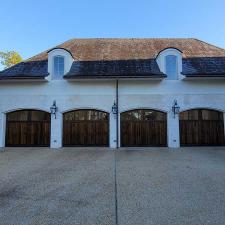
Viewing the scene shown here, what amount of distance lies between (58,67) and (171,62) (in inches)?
267

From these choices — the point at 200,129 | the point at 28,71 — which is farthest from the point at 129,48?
the point at 200,129

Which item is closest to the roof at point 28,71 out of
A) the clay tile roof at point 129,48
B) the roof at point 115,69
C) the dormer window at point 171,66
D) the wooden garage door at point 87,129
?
the clay tile roof at point 129,48

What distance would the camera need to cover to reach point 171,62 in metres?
13.4

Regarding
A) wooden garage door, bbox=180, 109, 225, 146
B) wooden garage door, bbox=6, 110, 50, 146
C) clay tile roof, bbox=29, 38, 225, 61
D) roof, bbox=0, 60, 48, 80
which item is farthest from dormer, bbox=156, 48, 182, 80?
wooden garage door, bbox=6, 110, 50, 146

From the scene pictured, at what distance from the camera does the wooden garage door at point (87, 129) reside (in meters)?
13.1

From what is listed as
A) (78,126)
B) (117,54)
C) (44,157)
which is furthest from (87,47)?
(44,157)

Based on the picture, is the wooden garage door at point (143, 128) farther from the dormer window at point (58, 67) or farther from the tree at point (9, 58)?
the tree at point (9, 58)

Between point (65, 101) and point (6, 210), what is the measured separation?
9235 millimetres

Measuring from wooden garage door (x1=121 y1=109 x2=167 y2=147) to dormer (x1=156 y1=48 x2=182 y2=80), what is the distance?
2413mm

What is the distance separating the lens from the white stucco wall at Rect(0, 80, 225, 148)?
13.1 m

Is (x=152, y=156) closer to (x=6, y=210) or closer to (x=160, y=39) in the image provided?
(x=6, y=210)

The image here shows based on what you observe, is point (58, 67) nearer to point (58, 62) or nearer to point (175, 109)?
point (58, 62)

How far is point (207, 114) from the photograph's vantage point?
1321 centimetres

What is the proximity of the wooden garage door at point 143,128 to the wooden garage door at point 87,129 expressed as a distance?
3.64 feet
